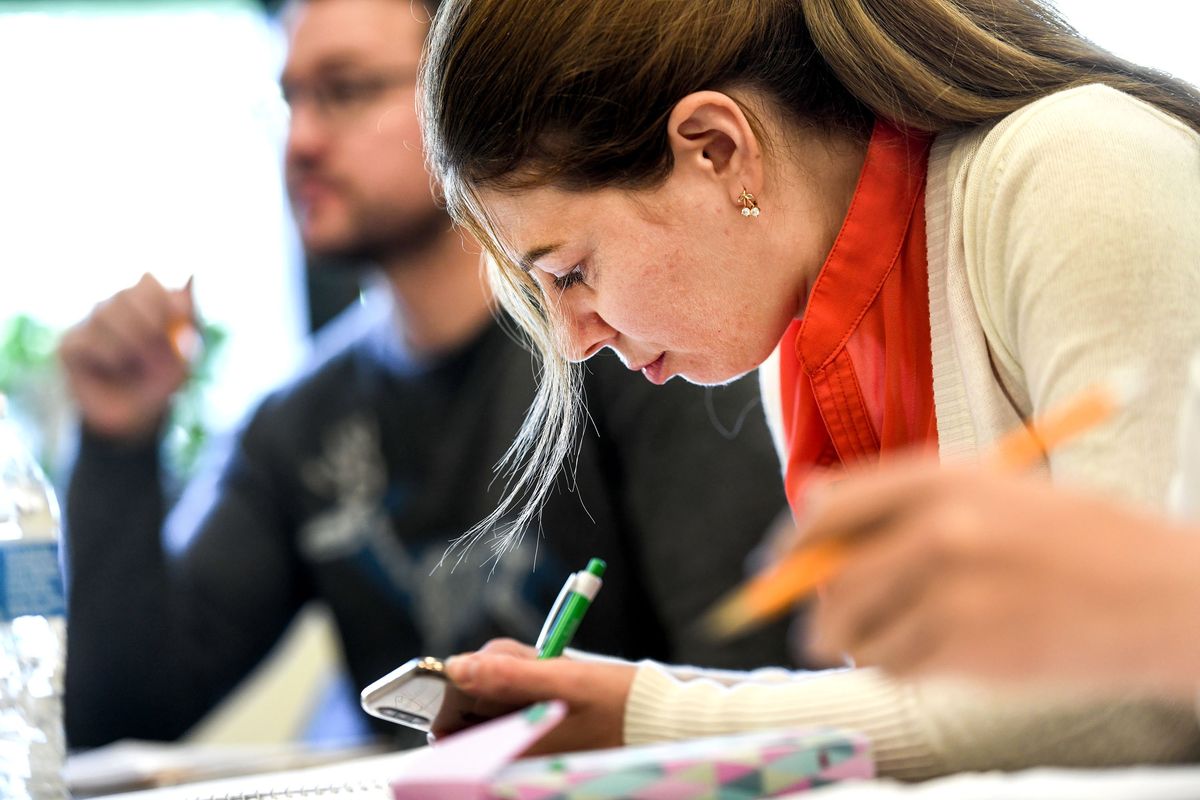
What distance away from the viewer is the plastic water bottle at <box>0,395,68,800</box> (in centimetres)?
89

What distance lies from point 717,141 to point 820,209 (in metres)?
0.10

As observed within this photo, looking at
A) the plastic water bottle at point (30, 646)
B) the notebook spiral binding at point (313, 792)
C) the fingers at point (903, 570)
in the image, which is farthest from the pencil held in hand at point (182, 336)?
the fingers at point (903, 570)

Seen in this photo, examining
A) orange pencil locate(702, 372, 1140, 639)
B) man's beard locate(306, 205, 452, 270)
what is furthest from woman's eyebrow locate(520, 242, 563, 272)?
man's beard locate(306, 205, 452, 270)

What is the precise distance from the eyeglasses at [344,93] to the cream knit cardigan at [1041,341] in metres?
1.09

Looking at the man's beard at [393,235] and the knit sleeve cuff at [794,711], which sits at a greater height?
the knit sleeve cuff at [794,711]

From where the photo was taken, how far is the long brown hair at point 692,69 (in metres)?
0.89

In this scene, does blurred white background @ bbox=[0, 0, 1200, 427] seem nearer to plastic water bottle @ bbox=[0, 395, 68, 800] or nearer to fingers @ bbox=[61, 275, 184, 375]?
fingers @ bbox=[61, 275, 184, 375]

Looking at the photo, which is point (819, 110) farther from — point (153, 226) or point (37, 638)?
point (153, 226)

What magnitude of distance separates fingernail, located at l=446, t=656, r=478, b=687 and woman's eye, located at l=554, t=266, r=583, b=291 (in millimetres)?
332

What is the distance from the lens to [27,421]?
252 cm

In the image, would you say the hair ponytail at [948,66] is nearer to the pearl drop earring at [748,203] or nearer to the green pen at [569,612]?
the pearl drop earring at [748,203]

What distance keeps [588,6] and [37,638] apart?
1.99 ft

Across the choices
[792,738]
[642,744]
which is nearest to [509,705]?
[642,744]

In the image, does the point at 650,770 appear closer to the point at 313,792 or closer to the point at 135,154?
the point at 313,792
